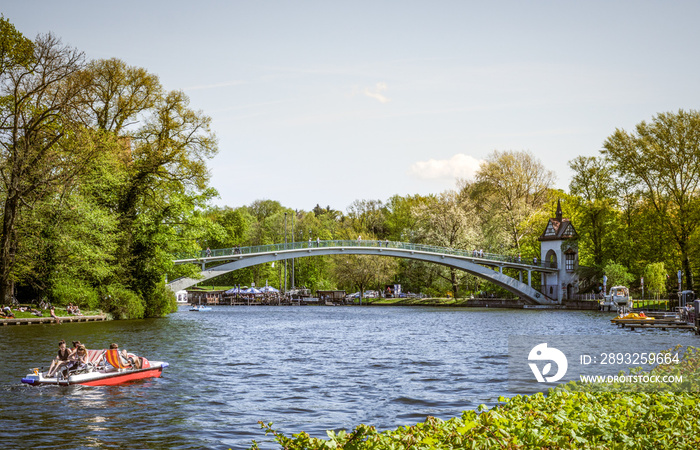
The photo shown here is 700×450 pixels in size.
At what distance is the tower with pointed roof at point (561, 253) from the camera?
6675 cm

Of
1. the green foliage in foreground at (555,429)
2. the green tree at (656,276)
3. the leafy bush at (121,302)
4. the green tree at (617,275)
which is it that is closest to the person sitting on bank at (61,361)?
the green foliage in foreground at (555,429)

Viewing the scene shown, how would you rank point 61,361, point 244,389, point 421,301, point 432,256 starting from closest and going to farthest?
point 244,389 < point 61,361 < point 432,256 < point 421,301

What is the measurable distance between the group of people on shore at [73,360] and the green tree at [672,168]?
4348cm

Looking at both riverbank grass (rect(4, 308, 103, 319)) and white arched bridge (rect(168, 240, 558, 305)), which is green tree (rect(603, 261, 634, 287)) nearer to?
white arched bridge (rect(168, 240, 558, 305))

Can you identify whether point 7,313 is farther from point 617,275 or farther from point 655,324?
point 617,275

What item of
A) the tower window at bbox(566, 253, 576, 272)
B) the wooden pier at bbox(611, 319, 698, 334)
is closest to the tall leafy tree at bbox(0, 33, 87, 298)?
the wooden pier at bbox(611, 319, 698, 334)

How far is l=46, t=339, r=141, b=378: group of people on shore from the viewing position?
58.0 ft

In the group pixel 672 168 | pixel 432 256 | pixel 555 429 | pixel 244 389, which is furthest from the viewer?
pixel 432 256

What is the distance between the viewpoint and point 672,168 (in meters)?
51.3

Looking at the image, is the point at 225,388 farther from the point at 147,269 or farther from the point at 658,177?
the point at 658,177

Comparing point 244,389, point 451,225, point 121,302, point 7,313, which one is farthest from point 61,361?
point 451,225

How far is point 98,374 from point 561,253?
184 ft

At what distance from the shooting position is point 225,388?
1728cm

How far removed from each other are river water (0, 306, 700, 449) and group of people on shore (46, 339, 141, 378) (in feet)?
1.59
